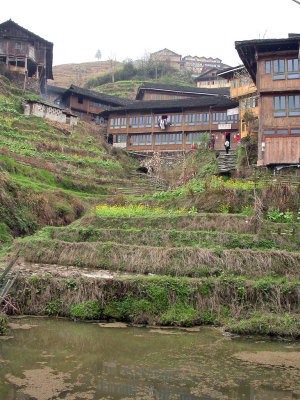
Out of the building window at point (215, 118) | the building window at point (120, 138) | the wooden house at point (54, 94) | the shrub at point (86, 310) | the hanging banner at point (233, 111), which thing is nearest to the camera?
the shrub at point (86, 310)

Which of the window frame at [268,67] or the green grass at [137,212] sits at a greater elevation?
the window frame at [268,67]

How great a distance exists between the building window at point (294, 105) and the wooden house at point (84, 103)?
30280mm

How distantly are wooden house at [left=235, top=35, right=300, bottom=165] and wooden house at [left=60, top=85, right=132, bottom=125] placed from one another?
93.8 feet

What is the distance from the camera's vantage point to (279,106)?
24859mm

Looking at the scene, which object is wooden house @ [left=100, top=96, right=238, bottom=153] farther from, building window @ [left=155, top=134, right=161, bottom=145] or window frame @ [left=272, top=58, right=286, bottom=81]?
window frame @ [left=272, top=58, right=286, bottom=81]

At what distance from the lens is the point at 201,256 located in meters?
15.1

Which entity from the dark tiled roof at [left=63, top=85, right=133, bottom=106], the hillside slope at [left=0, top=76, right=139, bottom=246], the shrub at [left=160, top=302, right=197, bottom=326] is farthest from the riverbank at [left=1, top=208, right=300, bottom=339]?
the dark tiled roof at [left=63, top=85, right=133, bottom=106]

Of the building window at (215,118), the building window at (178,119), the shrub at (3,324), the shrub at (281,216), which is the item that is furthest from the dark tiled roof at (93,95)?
the shrub at (3,324)

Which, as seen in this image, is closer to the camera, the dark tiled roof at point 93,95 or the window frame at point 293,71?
the window frame at point 293,71

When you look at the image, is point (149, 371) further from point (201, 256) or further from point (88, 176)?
point (88, 176)

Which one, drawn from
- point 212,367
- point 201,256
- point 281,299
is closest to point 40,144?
point 201,256

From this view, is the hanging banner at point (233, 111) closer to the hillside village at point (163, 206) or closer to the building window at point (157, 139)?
the hillside village at point (163, 206)

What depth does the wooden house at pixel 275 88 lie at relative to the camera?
949 inches

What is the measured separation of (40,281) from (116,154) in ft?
95.6
